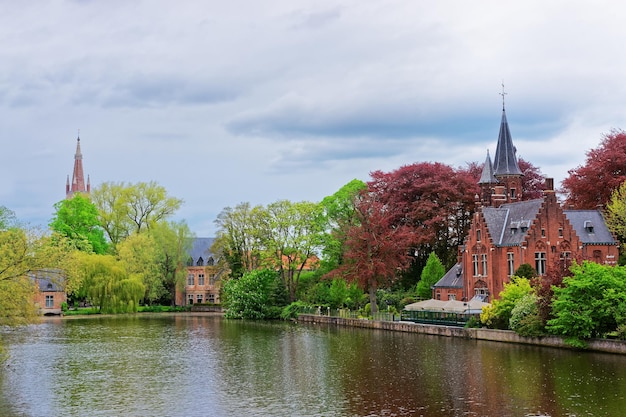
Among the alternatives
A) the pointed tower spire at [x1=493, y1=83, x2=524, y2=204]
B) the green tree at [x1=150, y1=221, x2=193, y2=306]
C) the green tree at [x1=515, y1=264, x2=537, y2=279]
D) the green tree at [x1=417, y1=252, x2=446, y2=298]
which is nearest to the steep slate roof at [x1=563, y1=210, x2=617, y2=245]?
the green tree at [x1=515, y1=264, x2=537, y2=279]

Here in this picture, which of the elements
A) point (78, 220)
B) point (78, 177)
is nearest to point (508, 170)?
point (78, 220)

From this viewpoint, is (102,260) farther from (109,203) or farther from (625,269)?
(625,269)

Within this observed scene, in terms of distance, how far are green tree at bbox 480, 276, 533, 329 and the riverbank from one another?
32.2 inches

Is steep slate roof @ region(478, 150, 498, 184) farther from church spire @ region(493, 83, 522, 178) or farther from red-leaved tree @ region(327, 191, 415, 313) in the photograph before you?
red-leaved tree @ region(327, 191, 415, 313)

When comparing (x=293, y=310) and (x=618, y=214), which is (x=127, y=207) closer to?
(x=293, y=310)

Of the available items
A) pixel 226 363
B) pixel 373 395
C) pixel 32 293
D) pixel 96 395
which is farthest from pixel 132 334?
pixel 373 395

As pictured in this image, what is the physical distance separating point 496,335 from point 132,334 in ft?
82.4

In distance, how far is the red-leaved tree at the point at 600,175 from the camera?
5716 cm

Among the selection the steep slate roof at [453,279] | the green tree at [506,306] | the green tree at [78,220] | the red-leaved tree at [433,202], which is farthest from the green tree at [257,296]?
the green tree at [506,306]

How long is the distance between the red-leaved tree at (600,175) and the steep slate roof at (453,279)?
11.8 meters

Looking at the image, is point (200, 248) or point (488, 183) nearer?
point (488, 183)

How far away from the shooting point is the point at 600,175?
192 ft

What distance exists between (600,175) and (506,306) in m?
21.1

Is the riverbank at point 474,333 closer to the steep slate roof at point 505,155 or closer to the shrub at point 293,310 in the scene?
the shrub at point 293,310
